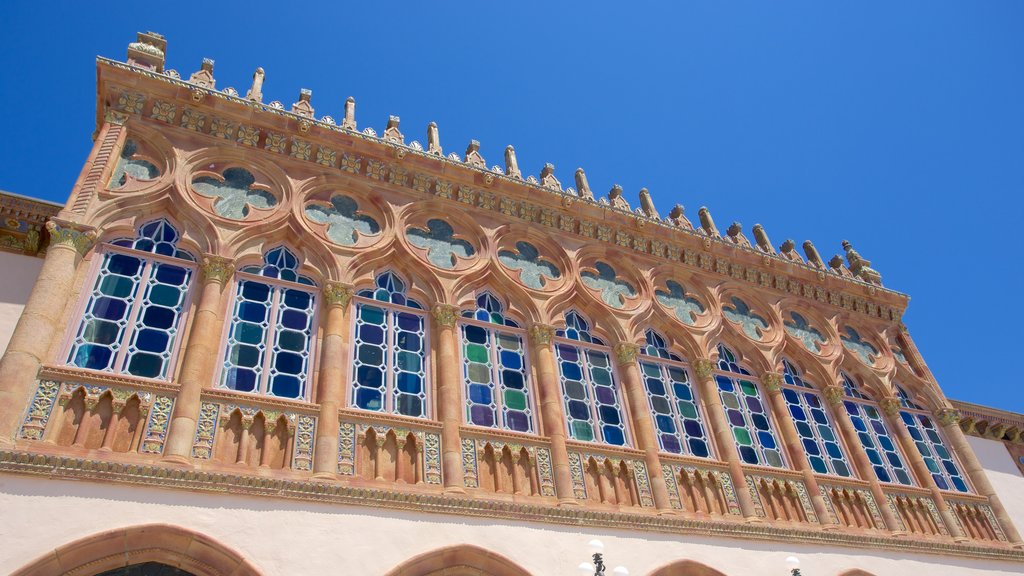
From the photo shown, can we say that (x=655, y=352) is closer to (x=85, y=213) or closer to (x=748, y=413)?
(x=748, y=413)

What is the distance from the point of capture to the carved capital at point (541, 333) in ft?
35.4

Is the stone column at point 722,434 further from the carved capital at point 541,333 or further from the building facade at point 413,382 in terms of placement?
the carved capital at point 541,333

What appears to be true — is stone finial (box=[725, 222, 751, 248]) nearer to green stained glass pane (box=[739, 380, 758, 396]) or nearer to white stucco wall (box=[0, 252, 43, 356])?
green stained glass pane (box=[739, 380, 758, 396])

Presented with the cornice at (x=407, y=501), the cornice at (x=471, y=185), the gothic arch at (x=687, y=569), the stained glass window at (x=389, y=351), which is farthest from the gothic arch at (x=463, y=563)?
the cornice at (x=471, y=185)

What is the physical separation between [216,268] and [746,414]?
7.68 metres

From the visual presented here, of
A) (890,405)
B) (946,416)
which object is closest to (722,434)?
(890,405)

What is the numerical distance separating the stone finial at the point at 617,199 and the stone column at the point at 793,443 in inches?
140

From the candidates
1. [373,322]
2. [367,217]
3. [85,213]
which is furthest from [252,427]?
[367,217]

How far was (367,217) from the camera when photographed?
11.1 meters

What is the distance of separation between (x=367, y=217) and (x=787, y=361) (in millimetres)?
7330

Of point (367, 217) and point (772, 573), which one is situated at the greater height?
point (367, 217)

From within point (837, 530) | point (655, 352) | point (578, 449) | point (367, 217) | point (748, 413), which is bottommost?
point (837, 530)

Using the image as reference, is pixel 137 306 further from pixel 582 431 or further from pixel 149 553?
pixel 582 431

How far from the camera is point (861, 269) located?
51.3 ft
